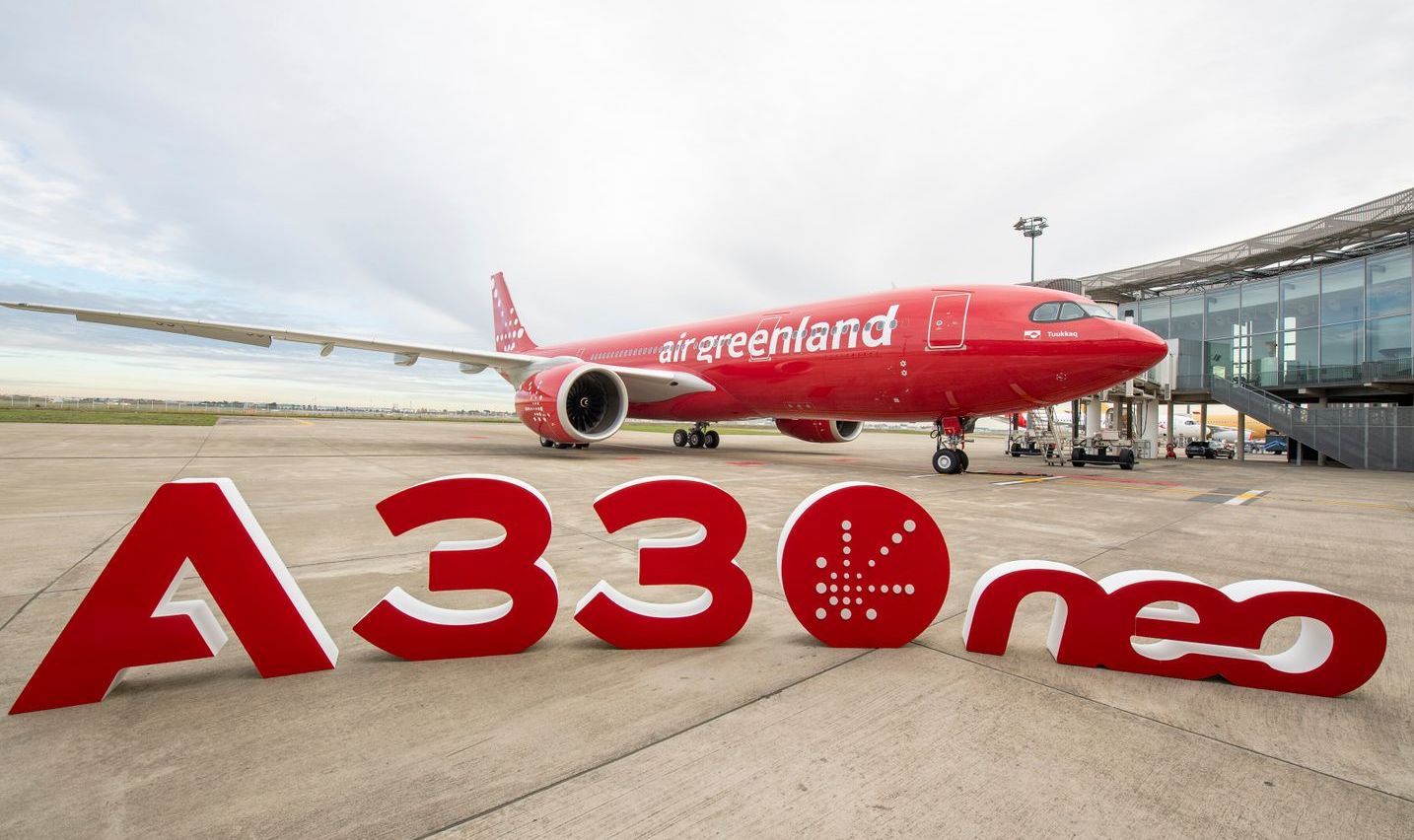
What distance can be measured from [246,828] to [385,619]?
3.42 feet

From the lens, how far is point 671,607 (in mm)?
2602

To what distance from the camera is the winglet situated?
896 inches

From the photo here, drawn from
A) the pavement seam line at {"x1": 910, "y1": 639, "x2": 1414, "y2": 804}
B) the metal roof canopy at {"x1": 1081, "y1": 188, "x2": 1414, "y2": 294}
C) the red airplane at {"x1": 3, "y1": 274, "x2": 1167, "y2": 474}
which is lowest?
the pavement seam line at {"x1": 910, "y1": 639, "x2": 1414, "y2": 804}

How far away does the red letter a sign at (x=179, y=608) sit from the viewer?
1.95 m

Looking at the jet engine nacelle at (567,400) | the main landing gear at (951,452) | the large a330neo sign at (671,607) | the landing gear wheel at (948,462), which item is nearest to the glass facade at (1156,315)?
the main landing gear at (951,452)

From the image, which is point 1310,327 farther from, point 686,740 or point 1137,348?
point 686,740

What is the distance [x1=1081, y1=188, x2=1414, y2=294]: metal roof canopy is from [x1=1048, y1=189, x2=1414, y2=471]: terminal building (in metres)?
0.04

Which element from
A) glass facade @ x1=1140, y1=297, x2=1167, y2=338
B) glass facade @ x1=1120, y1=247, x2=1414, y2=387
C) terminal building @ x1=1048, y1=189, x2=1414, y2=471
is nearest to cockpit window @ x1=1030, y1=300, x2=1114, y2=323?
glass facade @ x1=1120, y1=247, x2=1414, y2=387

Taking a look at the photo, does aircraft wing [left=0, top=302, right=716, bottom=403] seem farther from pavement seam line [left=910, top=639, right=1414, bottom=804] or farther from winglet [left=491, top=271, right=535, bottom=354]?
pavement seam line [left=910, top=639, right=1414, bottom=804]

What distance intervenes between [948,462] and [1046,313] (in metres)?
3.20

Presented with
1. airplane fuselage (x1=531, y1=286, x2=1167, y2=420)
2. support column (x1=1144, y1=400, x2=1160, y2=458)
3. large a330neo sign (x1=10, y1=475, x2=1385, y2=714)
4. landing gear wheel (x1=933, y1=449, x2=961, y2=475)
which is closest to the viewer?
large a330neo sign (x1=10, y1=475, x2=1385, y2=714)

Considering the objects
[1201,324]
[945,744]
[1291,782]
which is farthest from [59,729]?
[1201,324]

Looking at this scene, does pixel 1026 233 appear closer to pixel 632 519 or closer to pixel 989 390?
pixel 989 390

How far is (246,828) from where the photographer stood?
1326 mm
